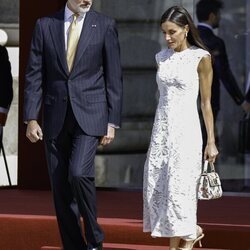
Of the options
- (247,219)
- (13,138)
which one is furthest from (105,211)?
(13,138)

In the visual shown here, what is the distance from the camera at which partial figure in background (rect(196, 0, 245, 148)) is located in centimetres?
1154

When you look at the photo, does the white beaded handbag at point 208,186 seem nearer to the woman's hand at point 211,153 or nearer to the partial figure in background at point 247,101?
the woman's hand at point 211,153

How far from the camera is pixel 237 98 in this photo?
11602 mm

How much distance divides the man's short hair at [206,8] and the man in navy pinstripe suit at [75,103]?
3.32m

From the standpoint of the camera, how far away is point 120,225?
30.2 feet

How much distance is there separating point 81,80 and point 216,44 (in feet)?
11.6

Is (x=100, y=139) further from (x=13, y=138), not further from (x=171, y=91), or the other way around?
(x=13, y=138)

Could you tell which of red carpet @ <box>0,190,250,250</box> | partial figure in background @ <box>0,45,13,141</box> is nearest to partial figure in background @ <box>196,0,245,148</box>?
red carpet @ <box>0,190,250,250</box>

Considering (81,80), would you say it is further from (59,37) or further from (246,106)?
(246,106)

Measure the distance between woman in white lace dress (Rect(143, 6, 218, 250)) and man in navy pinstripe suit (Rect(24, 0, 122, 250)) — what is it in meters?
0.34

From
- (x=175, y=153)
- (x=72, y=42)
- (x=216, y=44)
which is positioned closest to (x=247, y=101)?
(x=216, y=44)

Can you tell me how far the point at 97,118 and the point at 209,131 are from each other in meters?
0.76

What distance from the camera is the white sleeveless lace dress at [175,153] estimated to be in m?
8.18

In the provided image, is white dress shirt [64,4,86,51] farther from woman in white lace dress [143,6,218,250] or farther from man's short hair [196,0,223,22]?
man's short hair [196,0,223,22]
